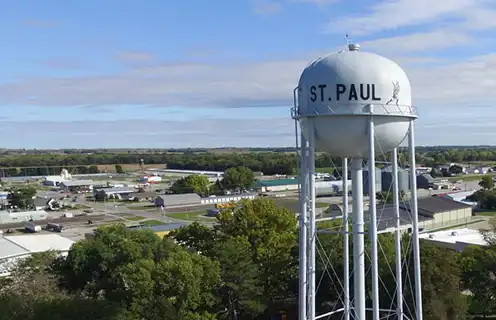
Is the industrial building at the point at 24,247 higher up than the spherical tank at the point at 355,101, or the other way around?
the spherical tank at the point at 355,101

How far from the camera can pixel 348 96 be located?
14367 mm

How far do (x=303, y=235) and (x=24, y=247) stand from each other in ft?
93.5

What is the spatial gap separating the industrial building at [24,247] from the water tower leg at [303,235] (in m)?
21.4

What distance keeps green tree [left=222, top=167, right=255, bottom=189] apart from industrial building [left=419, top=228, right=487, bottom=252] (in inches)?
2103

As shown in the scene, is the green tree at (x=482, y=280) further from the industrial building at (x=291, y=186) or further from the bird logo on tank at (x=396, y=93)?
the industrial building at (x=291, y=186)

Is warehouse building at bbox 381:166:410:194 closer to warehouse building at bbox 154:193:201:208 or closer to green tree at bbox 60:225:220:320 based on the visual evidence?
green tree at bbox 60:225:220:320

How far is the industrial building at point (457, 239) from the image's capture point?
38.3 m

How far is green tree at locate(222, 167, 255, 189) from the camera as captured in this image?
94.5m

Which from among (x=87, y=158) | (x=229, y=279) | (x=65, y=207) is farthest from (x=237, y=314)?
(x=87, y=158)

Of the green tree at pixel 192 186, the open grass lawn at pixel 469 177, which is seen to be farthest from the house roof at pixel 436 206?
the open grass lawn at pixel 469 177

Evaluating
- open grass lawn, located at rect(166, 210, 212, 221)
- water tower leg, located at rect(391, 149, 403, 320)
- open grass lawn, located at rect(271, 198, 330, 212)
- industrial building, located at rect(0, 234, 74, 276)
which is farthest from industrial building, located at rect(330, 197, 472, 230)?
water tower leg, located at rect(391, 149, 403, 320)

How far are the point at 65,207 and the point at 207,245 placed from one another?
195ft

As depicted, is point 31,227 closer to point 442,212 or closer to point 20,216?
point 20,216

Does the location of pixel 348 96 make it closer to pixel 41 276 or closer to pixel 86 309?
pixel 86 309
